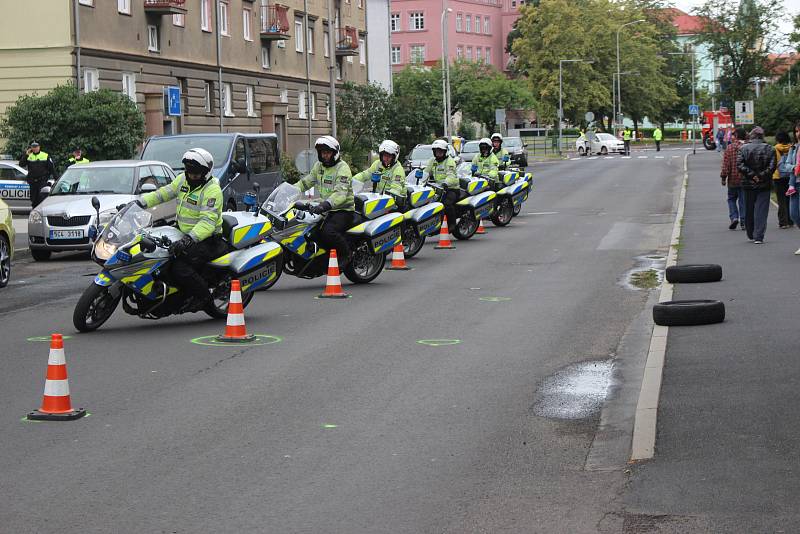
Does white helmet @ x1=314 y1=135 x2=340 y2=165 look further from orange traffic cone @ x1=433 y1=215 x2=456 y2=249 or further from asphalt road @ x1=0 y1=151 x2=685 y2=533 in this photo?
orange traffic cone @ x1=433 y1=215 x2=456 y2=249

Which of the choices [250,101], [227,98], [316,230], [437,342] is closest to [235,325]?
[437,342]

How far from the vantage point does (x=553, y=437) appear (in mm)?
7582

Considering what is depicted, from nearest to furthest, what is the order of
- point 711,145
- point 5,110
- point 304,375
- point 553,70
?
point 304,375, point 5,110, point 711,145, point 553,70

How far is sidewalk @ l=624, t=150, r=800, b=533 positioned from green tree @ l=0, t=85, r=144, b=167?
22.6m

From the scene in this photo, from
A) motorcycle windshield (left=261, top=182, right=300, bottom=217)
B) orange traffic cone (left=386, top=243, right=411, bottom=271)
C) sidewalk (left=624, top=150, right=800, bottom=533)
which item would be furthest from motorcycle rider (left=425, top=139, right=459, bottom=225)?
sidewalk (left=624, top=150, right=800, bottom=533)

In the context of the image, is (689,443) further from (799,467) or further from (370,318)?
(370,318)

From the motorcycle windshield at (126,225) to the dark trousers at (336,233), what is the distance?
3.54m

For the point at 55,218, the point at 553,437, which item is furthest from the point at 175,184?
the point at 55,218

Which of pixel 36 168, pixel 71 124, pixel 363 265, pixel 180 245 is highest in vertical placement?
pixel 71 124

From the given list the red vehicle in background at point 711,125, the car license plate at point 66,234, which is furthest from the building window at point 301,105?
the car license plate at point 66,234

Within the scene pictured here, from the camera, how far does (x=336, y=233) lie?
15.6 meters

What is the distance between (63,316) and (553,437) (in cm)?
748

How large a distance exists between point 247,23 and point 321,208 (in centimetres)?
3814

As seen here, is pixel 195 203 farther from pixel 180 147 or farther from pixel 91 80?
pixel 91 80
